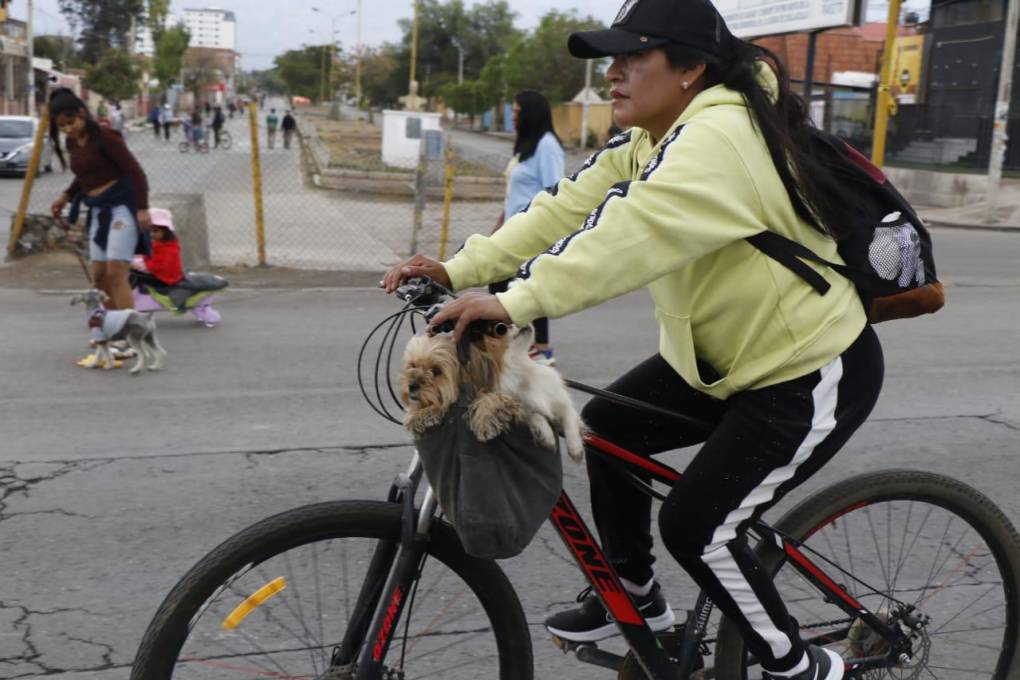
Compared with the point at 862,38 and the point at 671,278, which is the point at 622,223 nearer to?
the point at 671,278

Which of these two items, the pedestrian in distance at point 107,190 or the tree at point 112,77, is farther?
the tree at point 112,77

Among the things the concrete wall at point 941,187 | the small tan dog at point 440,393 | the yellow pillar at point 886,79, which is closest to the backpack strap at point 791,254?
the small tan dog at point 440,393

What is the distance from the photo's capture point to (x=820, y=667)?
8.84 ft

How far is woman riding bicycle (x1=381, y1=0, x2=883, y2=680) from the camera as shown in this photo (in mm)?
2178

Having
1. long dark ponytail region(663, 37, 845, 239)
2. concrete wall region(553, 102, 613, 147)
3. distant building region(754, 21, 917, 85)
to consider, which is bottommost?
long dark ponytail region(663, 37, 845, 239)

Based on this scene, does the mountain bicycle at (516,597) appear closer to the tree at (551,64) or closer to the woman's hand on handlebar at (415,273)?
the woman's hand on handlebar at (415,273)

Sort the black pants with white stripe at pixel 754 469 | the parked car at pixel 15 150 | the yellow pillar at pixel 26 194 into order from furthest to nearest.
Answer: the parked car at pixel 15 150
the yellow pillar at pixel 26 194
the black pants with white stripe at pixel 754 469

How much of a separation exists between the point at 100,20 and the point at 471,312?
268ft

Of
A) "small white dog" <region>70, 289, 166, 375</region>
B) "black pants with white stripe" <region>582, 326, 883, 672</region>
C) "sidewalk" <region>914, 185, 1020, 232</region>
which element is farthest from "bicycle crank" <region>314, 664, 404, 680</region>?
"sidewalk" <region>914, 185, 1020, 232</region>

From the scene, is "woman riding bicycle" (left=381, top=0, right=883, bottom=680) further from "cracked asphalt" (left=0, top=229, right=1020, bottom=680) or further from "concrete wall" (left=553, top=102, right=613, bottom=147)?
"concrete wall" (left=553, top=102, right=613, bottom=147)

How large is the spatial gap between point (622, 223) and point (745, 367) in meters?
0.51

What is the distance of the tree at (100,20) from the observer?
74062 mm

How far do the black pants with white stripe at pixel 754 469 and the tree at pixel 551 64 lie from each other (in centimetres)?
5670

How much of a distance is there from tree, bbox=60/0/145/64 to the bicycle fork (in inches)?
A: 3093
